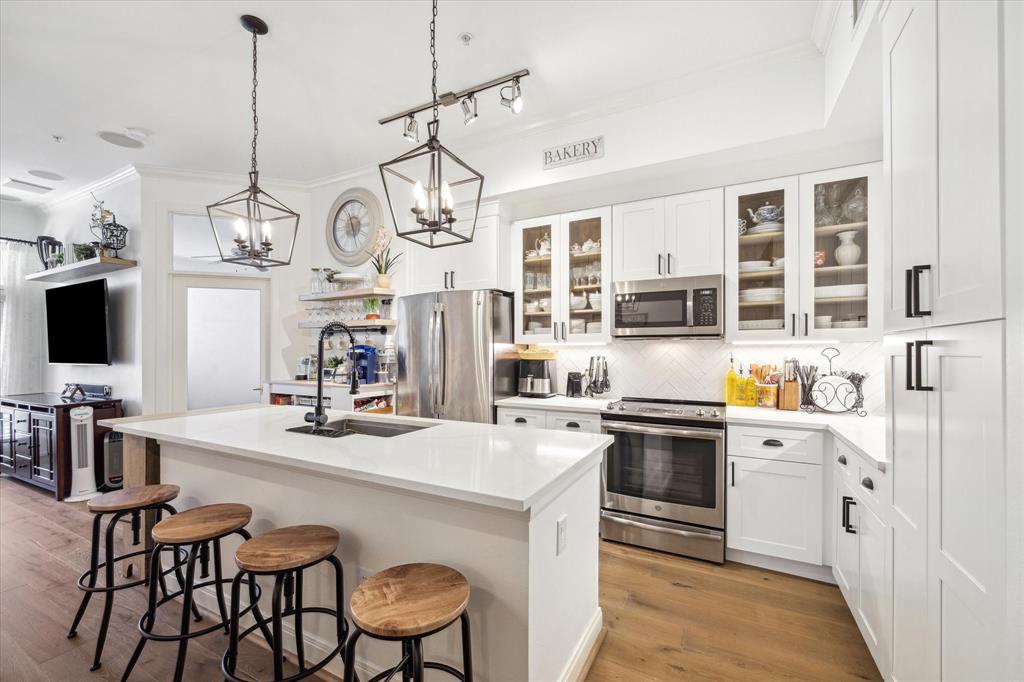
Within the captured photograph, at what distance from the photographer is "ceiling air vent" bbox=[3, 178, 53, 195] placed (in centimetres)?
485

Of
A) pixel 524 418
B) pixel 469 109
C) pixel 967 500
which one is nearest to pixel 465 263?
pixel 469 109

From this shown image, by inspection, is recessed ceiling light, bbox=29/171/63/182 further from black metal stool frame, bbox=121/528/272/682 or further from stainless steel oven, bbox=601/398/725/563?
stainless steel oven, bbox=601/398/725/563

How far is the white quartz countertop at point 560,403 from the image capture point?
10.7 ft

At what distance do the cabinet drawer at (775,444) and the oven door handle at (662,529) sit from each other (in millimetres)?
562

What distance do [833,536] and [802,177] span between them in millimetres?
2191

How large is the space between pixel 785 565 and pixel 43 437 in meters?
6.63

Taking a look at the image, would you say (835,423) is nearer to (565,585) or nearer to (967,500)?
(967,500)

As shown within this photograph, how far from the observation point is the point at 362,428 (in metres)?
2.50

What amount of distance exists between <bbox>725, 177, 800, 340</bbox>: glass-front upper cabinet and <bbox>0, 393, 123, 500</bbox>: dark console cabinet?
5.94m

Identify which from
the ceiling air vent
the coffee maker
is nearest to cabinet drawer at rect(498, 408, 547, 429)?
the coffee maker

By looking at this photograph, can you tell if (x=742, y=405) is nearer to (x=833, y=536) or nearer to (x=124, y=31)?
(x=833, y=536)

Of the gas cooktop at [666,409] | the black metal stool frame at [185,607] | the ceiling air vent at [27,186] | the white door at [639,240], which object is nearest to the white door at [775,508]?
the gas cooktop at [666,409]

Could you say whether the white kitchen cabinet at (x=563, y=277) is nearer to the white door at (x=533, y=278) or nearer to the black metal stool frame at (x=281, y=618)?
the white door at (x=533, y=278)

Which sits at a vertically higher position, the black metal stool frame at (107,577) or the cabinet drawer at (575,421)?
the cabinet drawer at (575,421)
